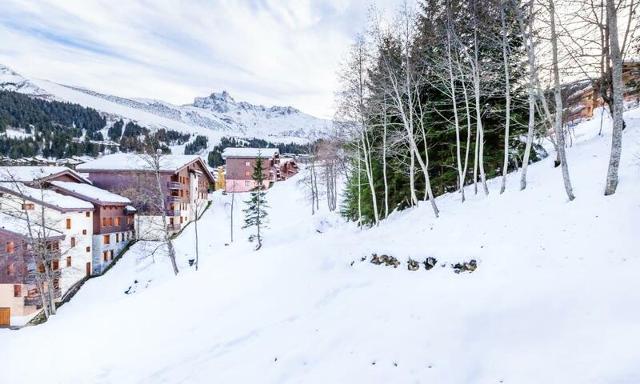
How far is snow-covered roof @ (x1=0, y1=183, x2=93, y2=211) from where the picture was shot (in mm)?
34562

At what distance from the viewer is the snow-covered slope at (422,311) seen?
774 cm

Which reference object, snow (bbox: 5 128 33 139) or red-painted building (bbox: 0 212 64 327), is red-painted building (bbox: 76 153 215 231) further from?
Answer: snow (bbox: 5 128 33 139)

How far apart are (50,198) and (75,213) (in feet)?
10.2

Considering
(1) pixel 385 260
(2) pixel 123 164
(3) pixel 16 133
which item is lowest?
(1) pixel 385 260

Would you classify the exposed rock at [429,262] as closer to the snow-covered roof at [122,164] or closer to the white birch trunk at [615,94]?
the white birch trunk at [615,94]

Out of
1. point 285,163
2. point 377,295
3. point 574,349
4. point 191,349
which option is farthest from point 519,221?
point 285,163

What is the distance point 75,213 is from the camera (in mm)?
39656

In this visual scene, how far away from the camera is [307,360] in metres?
10.1

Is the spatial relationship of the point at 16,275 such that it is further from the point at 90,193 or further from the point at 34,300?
the point at 90,193

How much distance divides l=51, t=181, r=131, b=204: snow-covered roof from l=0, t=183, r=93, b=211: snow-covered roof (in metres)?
0.97

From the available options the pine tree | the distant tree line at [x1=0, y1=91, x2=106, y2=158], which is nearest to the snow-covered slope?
the pine tree

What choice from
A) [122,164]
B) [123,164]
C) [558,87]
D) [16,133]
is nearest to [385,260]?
[558,87]

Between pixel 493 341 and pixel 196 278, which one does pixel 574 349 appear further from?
pixel 196 278

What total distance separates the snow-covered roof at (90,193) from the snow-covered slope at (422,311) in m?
25.4
